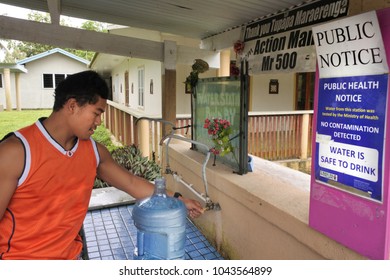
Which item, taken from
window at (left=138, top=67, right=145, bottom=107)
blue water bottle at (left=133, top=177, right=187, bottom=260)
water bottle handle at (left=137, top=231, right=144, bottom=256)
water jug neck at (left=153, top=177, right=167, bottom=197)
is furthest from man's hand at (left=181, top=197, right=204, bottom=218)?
window at (left=138, top=67, right=145, bottom=107)

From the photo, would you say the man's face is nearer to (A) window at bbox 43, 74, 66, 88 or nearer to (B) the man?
(B) the man

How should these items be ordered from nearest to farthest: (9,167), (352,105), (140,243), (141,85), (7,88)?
(9,167) < (352,105) < (140,243) < (141,85) < (7,88)

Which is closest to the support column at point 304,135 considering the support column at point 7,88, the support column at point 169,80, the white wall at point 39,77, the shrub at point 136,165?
the shrub at point 136,165

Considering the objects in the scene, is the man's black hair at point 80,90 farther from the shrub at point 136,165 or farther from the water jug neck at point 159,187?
the shrub at point 136,165

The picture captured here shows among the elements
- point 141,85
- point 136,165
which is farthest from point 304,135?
point 141,85

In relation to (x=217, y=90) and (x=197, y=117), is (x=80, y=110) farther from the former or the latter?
(x=197, y=117)

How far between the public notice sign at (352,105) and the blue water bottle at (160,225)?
3.31ft

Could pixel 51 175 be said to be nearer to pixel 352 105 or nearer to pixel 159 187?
pixel 159 187

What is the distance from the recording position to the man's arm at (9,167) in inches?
62.4

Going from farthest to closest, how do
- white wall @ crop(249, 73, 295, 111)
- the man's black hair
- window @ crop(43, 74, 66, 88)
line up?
1. window @ crop(43, 74, 66, 88)
2. white wall @ crop(249, 73, 295, 111)
3. the man's black hair

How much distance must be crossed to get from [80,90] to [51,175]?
1.52 ft

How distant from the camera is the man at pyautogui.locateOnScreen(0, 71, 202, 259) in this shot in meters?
1.66

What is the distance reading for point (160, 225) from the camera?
2396 mm

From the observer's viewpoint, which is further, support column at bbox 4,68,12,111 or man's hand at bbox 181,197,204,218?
support column at bbox 4,68,12,111
